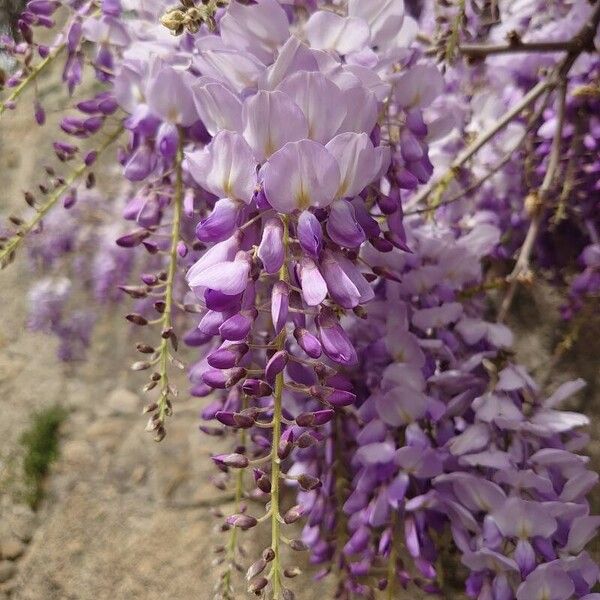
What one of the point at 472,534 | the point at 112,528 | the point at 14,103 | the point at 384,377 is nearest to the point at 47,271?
the point at 112,528

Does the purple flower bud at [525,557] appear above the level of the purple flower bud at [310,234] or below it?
below

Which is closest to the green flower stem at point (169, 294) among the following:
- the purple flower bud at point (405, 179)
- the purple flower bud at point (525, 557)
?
the purple flower bud at point (405, 179)

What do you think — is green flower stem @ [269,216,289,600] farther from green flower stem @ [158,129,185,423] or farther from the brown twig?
the brown twig

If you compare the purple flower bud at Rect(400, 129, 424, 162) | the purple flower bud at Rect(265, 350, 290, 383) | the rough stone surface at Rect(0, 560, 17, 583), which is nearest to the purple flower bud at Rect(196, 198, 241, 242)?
the purple flower bud at Rect(265, 350, 290, 383)

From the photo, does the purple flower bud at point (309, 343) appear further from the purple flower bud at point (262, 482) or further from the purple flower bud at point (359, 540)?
the purple flower bud at point (359, 540)

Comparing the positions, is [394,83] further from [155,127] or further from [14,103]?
[14,103]
